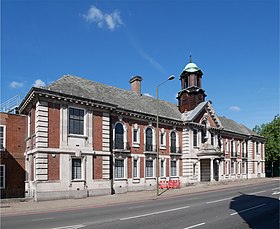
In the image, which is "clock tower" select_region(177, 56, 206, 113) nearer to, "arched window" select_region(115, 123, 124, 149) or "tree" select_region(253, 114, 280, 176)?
"arched window" select_region(115, 123, 124, 149)

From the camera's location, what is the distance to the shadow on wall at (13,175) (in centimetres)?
2378

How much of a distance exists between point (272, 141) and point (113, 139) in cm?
4374

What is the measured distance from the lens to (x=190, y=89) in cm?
3844

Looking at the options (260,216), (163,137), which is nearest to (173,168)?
(163,137)

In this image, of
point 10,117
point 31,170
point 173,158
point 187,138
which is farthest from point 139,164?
point 10,117

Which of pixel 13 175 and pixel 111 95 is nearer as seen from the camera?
pixel 13 175

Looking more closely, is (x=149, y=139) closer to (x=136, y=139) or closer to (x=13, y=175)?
(x=136, y=139)

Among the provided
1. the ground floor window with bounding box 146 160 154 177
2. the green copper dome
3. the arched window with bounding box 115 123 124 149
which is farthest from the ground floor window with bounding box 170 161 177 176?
the green copper dome

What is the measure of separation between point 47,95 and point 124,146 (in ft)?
31.5

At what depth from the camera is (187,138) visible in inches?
1387

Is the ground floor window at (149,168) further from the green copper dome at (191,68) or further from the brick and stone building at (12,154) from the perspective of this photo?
the green copper dome at (191,68)

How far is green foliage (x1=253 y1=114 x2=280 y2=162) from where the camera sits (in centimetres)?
5812

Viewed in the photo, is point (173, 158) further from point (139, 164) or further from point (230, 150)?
point (230, 150)

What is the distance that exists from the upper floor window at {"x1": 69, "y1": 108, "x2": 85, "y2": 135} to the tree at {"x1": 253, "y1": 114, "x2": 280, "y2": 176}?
45.7 metres
